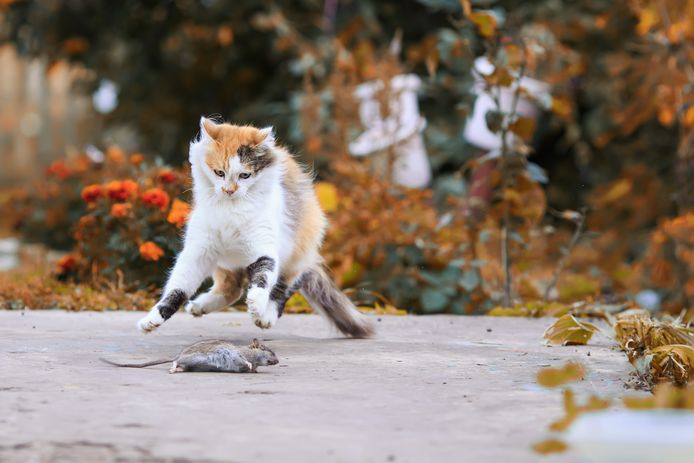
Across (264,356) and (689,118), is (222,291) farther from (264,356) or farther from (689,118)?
(689,118)

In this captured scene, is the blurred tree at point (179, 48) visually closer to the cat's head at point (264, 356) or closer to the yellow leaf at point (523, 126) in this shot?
the yellow leaf at point (523, 126)

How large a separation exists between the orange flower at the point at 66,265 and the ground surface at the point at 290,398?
1551 millimetres

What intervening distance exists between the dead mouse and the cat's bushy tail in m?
0.78

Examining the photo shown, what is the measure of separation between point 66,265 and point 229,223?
229cm

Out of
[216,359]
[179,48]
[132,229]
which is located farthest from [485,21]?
[179,48]

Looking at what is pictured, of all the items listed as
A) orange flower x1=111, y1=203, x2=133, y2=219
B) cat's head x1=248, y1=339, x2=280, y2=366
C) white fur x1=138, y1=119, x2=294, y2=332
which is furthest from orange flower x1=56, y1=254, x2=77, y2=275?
cat's head x1=248, y1=339, x2=280, y2=366

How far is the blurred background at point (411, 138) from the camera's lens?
17.3 feet

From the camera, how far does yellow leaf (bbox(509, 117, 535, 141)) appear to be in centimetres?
504

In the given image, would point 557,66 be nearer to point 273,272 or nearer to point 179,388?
point 273,272

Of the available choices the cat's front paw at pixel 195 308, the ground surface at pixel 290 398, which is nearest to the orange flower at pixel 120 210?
the ground surface at pixel 290 398

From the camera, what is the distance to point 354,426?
223 cm

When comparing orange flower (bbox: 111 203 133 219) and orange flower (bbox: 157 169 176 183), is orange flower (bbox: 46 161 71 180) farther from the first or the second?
orange flower (bbox: 111 203 133 219)

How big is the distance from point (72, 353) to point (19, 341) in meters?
0.31

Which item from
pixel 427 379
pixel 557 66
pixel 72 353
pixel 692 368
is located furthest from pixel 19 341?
pixel 557 66
